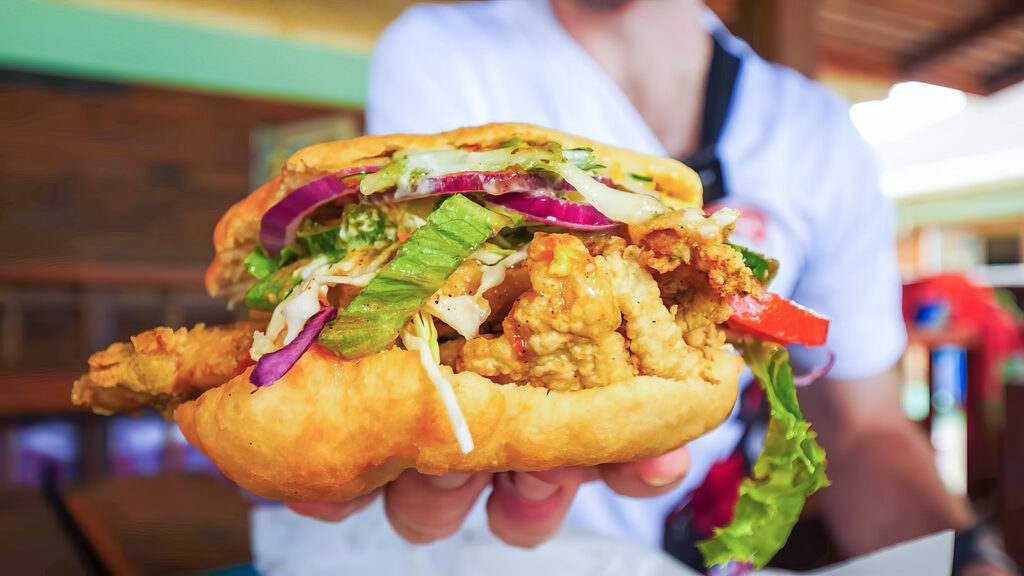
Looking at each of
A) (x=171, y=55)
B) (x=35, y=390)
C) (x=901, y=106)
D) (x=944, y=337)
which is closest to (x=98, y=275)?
(x=35, y=390)

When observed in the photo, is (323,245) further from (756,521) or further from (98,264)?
(98,264)

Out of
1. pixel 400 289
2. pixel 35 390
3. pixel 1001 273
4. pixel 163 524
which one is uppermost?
pixel 400 289

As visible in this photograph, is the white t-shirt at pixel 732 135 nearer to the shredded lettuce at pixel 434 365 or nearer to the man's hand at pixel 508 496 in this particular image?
the man's hand at pixel 508 496

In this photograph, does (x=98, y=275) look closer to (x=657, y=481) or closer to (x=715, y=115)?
(x=715, y=115)

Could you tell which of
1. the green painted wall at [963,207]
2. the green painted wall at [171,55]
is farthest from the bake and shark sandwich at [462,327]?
the green painted wall at [963,207]

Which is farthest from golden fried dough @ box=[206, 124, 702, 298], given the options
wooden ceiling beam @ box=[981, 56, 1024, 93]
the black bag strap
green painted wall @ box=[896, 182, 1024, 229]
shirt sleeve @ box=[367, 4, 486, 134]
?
green painted wall @ box=[896, 182, 1024, 229]

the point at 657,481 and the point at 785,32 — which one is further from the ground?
the point at 785,32

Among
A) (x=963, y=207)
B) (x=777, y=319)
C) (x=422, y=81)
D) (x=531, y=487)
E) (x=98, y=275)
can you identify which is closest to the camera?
(x=777, y=319)

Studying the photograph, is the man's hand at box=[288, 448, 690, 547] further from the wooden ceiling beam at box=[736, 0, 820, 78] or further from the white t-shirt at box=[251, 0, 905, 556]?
the wooden ceiling beam at box=[736, 0, 820, 78]
